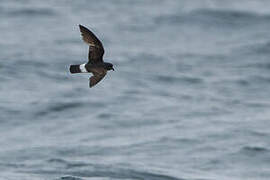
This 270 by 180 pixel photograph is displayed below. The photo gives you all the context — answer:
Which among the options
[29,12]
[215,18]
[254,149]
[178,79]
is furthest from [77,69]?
[215,18]

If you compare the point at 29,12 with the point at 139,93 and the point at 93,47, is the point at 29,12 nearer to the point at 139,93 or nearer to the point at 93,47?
the point at 139,93

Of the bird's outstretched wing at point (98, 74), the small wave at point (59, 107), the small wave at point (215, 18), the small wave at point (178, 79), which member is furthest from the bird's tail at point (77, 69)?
the small wave at point (215, 18)

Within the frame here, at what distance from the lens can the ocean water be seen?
20656mm

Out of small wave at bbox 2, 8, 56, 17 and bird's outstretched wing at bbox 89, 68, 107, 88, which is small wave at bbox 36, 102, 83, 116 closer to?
small wave at bbox 2, 8, 56, 17

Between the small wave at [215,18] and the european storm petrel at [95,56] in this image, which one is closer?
the european storm petrel at [95,56]

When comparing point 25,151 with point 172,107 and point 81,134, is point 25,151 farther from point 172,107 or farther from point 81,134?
point 172,107

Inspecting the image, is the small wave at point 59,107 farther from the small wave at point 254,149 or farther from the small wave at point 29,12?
the small wave at point 29,12

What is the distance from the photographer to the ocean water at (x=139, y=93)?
20656mm

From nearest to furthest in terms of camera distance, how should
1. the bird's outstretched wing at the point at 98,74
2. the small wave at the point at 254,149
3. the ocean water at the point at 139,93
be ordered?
the bird's outstretched wing at the point at 98,74 < the ocean water at the point at 139,93 < the small wave at the point at 254,149

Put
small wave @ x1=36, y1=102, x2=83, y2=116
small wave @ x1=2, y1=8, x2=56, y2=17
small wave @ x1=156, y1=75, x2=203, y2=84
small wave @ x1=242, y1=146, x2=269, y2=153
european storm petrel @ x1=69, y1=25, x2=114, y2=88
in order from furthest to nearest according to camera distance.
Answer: small wave @ x1=2, y1=8, x2=56, y2=17 < small wave @ x1=156, y1=75, x2=203, y2=84 < small wave @ x1=36, y1=102, x2=83, y2=116 < small wave @ x1=242, y1=146, x2=269, y2=153 < european storm petrel @ x1=69, y1=25, x2=114, y2=88

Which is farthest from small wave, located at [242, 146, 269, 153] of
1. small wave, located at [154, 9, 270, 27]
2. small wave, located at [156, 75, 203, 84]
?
small wave, located at [154, 9, 270, 27]

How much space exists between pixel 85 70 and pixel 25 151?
7142 millimetres

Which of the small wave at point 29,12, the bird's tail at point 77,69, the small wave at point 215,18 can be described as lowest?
the bird's tail at point 77,69

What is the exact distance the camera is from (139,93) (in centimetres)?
2506
